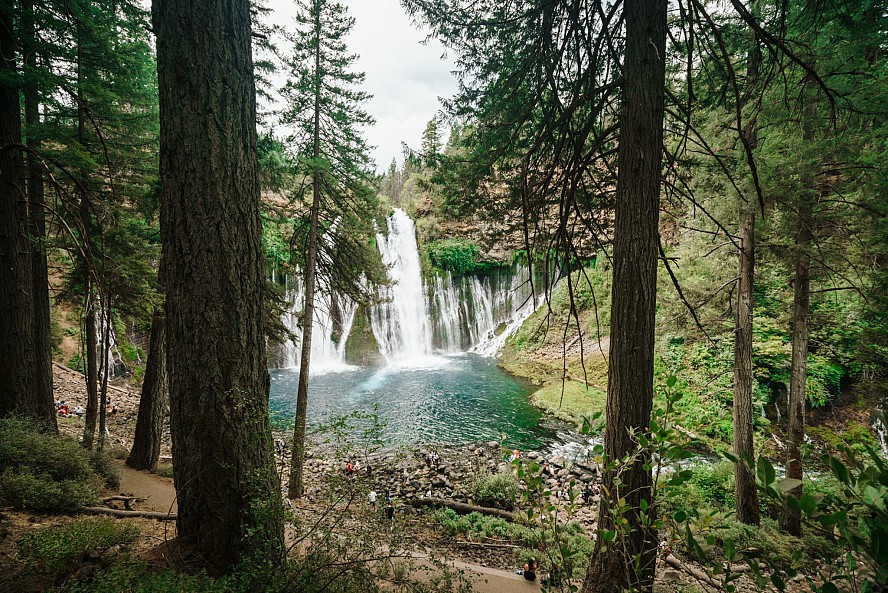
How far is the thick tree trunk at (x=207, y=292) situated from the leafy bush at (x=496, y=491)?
6.02 metres

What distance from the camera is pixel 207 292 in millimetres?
2291

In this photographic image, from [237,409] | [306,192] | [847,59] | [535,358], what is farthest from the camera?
[535,358]

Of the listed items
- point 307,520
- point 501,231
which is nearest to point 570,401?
point 501,231

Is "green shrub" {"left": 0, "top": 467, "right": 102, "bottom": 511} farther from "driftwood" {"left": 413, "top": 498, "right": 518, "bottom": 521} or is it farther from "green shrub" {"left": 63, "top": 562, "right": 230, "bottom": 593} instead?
"driftwood" {"left": 413, "top": 498, "right": 518, "bottom": 521}

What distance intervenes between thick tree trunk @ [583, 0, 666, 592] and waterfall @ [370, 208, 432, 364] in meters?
19.7

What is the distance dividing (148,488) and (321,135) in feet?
22.7

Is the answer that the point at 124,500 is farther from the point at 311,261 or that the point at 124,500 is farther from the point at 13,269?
the point at 311,261

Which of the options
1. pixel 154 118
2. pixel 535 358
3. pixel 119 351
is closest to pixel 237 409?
pixel 154 118

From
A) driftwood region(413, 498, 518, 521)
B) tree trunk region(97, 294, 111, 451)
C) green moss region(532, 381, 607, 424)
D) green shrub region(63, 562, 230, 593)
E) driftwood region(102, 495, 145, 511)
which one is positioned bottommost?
driftwood region(413, 498, 518, 521)

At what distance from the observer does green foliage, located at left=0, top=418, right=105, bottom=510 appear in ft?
11.5

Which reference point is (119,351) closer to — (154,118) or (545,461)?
(154,118)

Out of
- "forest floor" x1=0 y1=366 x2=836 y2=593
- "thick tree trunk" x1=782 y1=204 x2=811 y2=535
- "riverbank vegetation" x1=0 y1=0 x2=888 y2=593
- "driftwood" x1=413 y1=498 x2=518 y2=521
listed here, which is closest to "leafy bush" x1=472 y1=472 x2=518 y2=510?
"riverbank vegetation" x1=0 y1=0 x2=888 y2=593

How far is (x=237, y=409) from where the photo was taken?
2320mm

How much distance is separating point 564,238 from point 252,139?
2.27 metres
